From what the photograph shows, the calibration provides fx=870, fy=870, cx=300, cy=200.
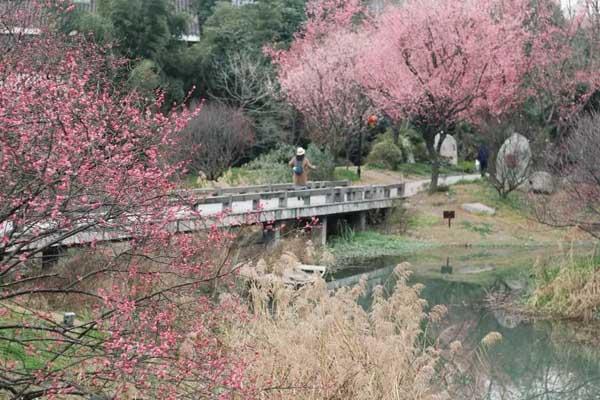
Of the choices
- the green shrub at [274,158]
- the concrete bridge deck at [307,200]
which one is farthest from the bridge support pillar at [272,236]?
the green shrub at [274,158]

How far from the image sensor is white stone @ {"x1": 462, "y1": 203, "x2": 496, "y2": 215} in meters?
25.8

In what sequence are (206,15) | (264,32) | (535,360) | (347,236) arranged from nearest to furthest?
1. (535,360)
2. (347,236)
3. (264,32)
4. (206,15)

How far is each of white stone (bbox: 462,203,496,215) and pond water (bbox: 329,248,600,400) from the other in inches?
202

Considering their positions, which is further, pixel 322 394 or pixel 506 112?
pixel 506 112

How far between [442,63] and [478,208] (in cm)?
476

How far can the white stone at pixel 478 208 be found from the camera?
84.7 feet

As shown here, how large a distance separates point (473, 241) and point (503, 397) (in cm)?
1342

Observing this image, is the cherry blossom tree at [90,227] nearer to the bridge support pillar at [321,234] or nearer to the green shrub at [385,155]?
the bridge support pillar at [321,234]

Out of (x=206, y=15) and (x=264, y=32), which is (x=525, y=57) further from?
(x=206, y=15)

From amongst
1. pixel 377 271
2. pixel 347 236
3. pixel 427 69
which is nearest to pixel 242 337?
pixel 377 271

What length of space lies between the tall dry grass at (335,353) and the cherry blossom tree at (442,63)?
19.0m

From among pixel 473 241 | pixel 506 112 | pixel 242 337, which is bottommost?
pixel 473 241

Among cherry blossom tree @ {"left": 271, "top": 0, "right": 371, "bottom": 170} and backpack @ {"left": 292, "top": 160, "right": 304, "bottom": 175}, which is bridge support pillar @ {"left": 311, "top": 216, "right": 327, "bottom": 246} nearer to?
backpack @ {"left": 292, "top": 160, "right": 304, "bottom": 175}

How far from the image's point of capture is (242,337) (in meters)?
8.54
